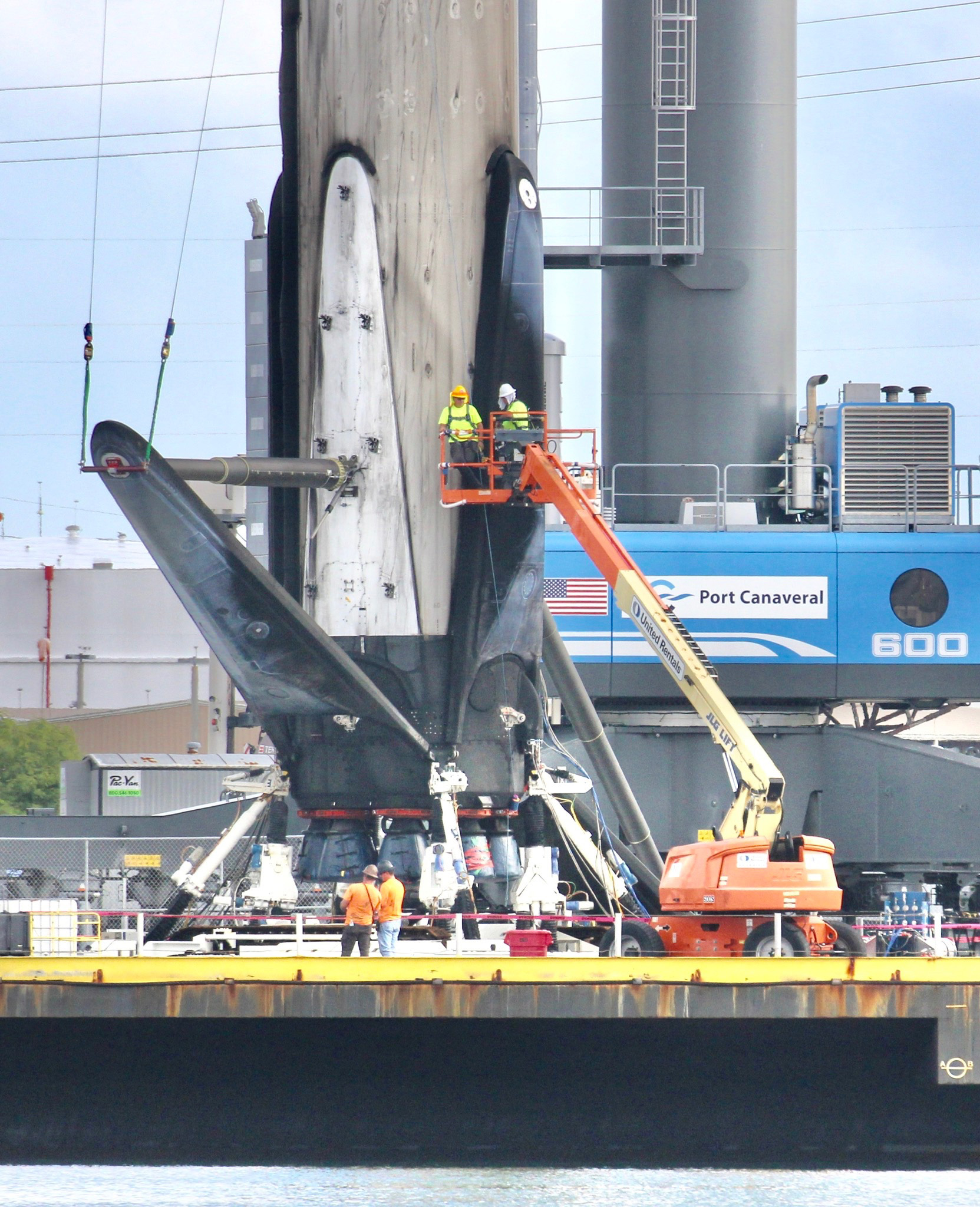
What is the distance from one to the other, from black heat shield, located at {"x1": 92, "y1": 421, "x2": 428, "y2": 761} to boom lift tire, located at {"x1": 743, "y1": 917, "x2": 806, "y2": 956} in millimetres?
5792

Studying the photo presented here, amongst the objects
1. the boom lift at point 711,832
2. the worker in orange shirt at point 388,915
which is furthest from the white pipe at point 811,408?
the worker in orange shirt at point 388,915

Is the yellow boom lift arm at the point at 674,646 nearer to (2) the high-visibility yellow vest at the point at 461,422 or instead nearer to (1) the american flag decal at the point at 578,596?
(2) the high-visibility yellow vest at the point at 461,422

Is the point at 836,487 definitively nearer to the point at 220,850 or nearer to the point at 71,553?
the point at 220,850

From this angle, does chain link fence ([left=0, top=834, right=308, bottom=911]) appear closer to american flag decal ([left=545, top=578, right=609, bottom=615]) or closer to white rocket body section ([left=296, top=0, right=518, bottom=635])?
white rocket body section ([left=296, top=0, right=518, bottom=635])

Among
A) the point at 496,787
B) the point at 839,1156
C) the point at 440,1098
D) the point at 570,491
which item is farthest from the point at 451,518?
the point at 839,1156

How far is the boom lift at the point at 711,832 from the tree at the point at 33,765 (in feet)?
208

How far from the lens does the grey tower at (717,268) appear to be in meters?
38.9

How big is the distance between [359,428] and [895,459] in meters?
16.1

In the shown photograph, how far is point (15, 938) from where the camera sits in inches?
814

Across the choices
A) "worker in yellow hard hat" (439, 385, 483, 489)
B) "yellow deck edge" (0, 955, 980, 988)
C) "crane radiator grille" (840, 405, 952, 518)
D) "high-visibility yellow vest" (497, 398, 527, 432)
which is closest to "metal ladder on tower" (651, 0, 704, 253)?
"crane radiator grille" (840, 405, 952, 518)

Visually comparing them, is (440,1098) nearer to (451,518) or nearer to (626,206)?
(451,518)

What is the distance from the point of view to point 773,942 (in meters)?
21.2

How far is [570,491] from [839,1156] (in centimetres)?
955

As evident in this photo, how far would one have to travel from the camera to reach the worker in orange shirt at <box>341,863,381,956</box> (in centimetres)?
2031
